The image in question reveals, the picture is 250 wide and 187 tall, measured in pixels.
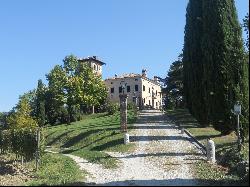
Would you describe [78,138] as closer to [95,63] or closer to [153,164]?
[153,164]

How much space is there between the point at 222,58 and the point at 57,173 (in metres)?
14.0

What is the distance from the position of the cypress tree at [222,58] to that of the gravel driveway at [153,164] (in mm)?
2887

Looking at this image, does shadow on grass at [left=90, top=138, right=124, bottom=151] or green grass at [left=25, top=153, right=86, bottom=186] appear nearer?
green grass at [left=25, top=153, right=86, bottom=186]

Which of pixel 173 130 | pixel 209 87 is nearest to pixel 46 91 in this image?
pixel 173 130

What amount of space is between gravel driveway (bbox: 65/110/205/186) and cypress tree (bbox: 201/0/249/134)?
289 centimetres

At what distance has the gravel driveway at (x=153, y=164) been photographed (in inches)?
738

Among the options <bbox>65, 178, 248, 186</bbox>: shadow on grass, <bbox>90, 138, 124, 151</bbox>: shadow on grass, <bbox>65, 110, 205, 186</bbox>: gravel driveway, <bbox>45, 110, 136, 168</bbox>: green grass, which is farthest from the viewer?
<bbox>90, 138, 124, 151</bbox>: shadow on grass

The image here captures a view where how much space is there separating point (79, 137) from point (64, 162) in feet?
57.6

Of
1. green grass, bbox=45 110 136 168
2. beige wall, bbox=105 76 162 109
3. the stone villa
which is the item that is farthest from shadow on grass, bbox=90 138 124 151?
beige wall, bbox=105 76 162 109

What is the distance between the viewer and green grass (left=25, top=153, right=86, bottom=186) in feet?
62.9

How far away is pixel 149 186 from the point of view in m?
16.8

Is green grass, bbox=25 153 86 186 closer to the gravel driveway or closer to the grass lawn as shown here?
the gravel driveway

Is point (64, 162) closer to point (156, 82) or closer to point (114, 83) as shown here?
point (114, 83)

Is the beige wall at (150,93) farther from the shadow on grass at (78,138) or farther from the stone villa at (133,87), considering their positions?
the shadow on grass at (78,138)
